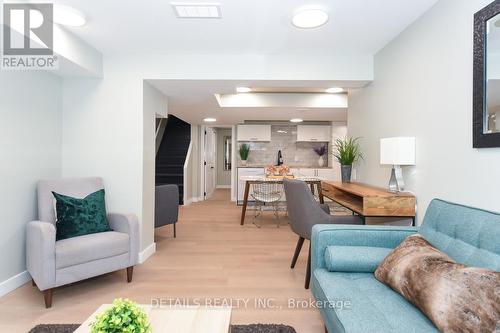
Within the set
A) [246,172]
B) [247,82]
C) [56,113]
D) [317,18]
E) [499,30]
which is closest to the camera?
[499,30]

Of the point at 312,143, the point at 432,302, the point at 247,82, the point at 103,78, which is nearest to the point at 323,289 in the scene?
the point at 432,302

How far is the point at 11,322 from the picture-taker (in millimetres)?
1956

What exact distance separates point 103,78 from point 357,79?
9.05 feet

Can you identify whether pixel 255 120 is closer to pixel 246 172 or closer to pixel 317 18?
pixel 246 172

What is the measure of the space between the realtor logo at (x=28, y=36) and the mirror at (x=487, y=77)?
2.84 metres

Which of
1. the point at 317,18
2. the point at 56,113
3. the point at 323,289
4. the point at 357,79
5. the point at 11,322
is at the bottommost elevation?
Result: the point at 11,322

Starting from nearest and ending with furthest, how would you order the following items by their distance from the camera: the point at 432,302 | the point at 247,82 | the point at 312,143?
the point at 432,302 < the point at 247,82 < the point at 312,143

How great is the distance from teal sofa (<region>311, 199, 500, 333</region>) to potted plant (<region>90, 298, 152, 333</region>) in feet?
2.69

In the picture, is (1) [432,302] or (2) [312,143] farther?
(2) [312,143]

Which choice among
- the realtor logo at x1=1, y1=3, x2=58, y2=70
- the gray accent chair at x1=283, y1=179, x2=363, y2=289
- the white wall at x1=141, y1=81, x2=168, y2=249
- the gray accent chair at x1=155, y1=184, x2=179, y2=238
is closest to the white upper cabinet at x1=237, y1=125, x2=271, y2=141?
the gray accent chair at x1=155, y1=184, x2=179, y2=238

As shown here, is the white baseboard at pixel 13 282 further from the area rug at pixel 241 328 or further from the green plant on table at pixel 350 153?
the green plant on table at pixel 350 153

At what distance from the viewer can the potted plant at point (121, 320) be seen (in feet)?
3.16

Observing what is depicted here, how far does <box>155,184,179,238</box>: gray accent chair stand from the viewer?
381 cm

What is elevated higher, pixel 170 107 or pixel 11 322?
pixel 170 107
